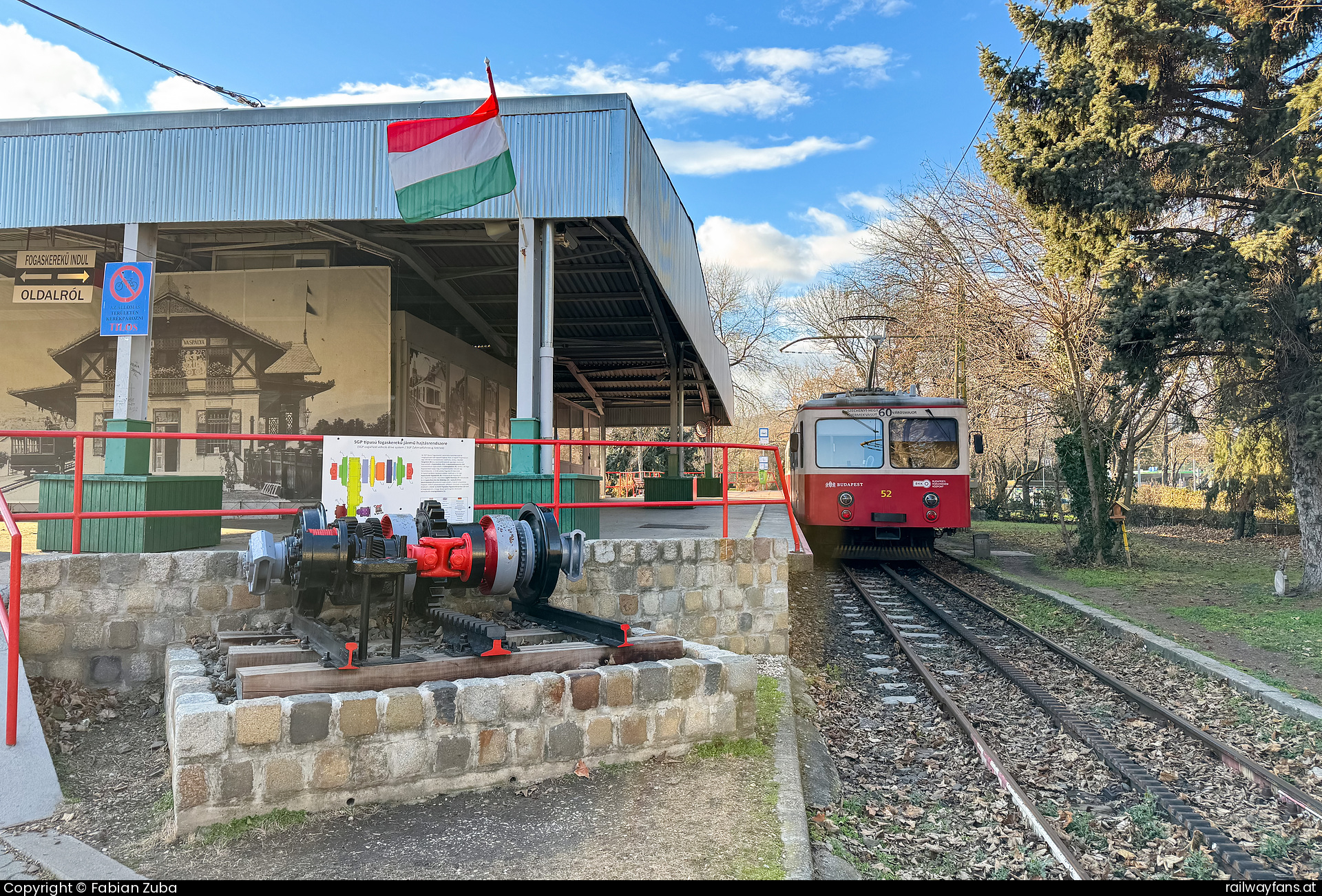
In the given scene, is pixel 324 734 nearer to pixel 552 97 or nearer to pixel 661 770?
pixel 661 770

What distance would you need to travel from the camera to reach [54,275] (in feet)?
44.6

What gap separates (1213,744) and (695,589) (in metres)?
4.16

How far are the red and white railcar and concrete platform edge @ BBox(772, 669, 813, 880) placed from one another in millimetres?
7934

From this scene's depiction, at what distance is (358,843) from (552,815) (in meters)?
0.89

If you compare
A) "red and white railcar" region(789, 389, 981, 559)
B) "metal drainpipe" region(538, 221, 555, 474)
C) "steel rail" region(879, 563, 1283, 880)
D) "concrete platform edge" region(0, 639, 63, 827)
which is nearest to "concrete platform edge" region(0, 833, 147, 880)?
"concrete platform edge" region(0, 639, 63, 827)

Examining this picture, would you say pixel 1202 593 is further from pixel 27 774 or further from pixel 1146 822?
pixel 27 774

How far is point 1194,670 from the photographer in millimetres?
7312

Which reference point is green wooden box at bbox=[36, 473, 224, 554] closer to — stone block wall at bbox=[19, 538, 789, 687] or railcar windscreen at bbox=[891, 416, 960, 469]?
stone block wall at bbox=[19, 538, 789, 687]

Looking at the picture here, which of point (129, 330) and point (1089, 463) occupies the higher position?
point (129, 330)

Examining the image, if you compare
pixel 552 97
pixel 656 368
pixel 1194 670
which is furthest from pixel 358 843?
pixel 656 368

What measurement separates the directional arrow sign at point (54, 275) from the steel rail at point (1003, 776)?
14.1 metres

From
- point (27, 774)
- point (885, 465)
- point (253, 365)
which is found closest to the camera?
point (27, 774)

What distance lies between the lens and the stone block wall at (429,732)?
3.71 metres

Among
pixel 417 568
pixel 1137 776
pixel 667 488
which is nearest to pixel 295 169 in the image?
pixel 417 568
